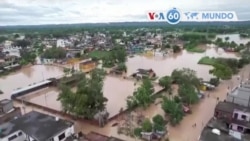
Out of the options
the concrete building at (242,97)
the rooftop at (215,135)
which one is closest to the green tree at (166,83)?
the concrete building at (242,97)

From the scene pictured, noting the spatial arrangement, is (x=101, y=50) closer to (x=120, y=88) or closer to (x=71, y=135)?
(x=120, y=88)

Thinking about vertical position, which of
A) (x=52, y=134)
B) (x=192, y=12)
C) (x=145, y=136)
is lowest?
A: (x=145, y=136)

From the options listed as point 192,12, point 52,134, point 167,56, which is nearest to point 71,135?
point 52,134

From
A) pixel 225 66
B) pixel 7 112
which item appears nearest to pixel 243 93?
pixel 225 66

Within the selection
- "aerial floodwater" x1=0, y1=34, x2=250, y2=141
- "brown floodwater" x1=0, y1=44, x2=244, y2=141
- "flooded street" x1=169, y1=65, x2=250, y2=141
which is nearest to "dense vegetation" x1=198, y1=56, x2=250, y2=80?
"aerial floodwater" x1=0, y1=34, x2=250, y2=141

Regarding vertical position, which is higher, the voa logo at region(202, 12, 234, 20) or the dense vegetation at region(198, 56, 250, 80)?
the voa logo at region(202, 12, 234, 20)

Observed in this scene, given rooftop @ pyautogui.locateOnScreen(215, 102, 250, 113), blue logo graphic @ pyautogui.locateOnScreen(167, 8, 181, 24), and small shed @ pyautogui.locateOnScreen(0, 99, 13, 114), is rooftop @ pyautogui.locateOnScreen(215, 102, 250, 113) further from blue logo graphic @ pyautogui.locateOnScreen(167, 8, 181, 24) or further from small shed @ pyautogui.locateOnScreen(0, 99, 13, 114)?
small shed @ pyautogui.locateOnScreen(0, 99, 13, 114)
